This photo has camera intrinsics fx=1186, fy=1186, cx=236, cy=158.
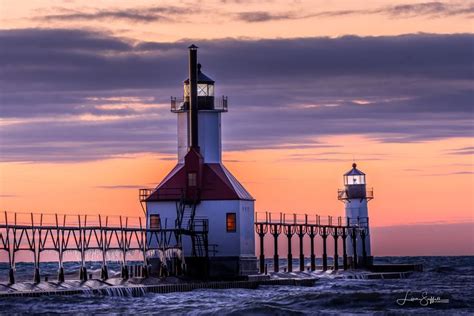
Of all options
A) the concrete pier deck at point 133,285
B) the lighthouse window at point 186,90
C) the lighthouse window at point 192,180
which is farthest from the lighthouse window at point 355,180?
the lighthouse window at point 192,180

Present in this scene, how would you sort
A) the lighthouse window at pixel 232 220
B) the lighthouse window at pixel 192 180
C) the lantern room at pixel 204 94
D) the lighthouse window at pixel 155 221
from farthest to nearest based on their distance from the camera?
the lantern room at pixel 204 94 → the lighthouse window at pixel 155 221 → the lighthouse window at pixel 192 180 → the lighthouse window at pixel 232 220

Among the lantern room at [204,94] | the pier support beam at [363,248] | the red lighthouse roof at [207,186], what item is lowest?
the pier support beam at [363,248]

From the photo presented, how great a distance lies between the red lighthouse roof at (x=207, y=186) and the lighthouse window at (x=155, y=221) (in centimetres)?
97

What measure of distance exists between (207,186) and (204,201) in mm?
959

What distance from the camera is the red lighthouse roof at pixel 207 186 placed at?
6925 cm

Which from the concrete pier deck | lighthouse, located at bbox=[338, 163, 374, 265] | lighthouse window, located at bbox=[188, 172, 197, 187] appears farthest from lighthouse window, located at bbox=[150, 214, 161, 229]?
lighthouse, located at bbox=[338, 163, 374, 265]

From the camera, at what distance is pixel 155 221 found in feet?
230

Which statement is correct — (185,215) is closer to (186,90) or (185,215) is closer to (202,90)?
(202,90)

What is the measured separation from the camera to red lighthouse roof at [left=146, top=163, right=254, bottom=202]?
6925cm

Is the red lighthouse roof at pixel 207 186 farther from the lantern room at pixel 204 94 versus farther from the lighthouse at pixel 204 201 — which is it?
the lantern room at pixel 204 94

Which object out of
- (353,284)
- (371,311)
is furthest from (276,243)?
(371,311)

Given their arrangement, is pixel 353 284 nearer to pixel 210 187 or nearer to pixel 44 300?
pixel 210 187

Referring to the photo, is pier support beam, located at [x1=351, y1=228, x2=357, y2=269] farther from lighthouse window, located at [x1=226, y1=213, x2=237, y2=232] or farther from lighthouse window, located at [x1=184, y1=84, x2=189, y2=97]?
lighthouse window, located at [x1=226, y1=213, x2=237, y2=232]

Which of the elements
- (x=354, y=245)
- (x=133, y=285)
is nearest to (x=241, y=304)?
(x=133, y=285)
